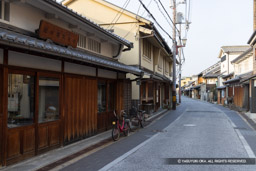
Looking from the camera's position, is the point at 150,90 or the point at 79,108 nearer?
the point at 79,108

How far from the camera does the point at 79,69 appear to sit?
9828 millimetres

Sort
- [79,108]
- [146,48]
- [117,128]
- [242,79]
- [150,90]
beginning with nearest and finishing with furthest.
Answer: [79,108] → [117,128] → [146,48] → [150,90] → [242,79]

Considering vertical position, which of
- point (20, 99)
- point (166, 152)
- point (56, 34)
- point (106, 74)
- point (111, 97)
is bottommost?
point (166, 152)

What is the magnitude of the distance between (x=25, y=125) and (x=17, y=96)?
880 millimetres

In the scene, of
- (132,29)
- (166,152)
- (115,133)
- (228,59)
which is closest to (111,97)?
(115,133)

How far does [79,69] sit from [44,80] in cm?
222

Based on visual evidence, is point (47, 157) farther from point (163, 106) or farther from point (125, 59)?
point (163, 106)

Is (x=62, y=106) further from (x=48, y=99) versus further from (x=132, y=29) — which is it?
(x=132, y=29)

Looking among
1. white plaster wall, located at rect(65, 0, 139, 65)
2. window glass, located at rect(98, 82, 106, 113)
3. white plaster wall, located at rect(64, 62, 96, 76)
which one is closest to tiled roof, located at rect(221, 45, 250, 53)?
white plaster wall, located at rect(65, 0, 139, 65)

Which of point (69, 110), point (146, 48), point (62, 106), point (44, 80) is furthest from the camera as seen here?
point (146, 48)

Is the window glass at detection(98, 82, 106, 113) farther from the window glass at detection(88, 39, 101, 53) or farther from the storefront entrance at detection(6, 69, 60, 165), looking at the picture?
the storefront entrance at detection(6, 69, 60, 165)

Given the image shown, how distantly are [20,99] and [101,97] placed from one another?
216 inches

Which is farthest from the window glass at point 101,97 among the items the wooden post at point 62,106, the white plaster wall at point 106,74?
the wooden post at point 62,106

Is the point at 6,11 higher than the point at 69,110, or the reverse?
the point at 6,11
